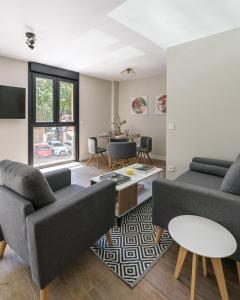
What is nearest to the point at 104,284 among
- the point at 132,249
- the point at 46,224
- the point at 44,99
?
the point at 132,249

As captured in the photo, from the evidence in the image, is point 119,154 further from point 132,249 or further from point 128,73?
point 132,249

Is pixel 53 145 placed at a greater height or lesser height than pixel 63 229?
greater

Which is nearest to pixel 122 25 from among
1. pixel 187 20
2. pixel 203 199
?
pixel 187 20

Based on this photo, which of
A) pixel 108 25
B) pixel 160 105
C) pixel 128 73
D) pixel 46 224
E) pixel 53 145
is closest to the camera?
pixel 46 224

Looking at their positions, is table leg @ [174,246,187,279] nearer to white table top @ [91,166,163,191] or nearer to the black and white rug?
the black and white rug

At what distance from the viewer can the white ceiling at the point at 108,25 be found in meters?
2.23

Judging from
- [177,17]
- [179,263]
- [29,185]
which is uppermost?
[177,17]

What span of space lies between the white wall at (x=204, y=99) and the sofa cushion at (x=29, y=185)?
2.67 meters

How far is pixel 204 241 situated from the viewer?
1243 mm

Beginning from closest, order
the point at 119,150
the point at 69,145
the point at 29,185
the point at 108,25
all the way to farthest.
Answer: the point at 29,185, the point at 108,25, the point at 119,150, the point at 69,145

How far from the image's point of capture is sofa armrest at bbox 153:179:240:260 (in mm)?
1449

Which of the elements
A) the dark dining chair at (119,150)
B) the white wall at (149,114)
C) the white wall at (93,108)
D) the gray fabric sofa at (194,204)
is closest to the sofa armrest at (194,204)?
the gray fabric sofa at (194,204)

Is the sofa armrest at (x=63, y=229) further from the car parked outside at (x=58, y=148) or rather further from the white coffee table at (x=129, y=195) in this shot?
the car parked outside at (x=58, y=148)

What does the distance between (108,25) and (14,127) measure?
119 inches
